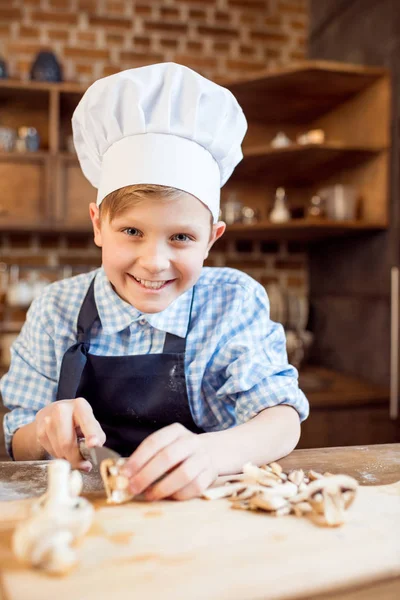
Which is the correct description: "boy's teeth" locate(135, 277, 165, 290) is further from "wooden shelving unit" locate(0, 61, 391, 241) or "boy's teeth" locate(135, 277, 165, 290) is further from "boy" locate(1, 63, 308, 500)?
"wooden shelving unit" locate(0, 61, 391, 241)

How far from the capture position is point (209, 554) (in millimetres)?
548

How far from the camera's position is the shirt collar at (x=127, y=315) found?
1006 mm

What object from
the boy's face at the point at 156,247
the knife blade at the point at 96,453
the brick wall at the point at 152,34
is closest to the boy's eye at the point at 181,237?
the boy's face at the point at 156,247

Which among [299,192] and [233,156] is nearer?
[233,156]

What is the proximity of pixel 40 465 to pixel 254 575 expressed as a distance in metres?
0.43

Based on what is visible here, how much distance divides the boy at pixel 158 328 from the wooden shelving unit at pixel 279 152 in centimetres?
127

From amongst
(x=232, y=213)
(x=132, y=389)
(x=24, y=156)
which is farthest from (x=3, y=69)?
(x=132, y=389)

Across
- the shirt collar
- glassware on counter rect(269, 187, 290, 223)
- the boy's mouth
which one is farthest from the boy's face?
glassware on counter rect(269, 187, 290, 223)

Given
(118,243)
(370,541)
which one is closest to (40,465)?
(118,243)

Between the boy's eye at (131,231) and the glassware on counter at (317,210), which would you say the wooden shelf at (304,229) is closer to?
the glassware on counter at (317,210)

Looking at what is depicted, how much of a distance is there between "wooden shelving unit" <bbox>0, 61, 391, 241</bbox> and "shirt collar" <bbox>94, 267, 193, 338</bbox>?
1265mm

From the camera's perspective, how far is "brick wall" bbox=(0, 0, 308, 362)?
2637mm

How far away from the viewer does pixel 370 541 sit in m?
0.59

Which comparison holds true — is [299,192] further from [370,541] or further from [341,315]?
[370,541]
